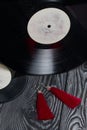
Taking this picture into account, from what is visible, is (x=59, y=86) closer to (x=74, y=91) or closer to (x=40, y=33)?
(x=74, y=91)

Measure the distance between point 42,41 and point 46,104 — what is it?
0.60 feet

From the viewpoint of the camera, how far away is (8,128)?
689 mm

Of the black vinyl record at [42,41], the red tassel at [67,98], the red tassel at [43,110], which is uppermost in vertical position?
the black vinyl record at [42,41]

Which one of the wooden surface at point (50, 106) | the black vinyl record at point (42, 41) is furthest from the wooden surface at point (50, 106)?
the black vinyl record at point (42, 41)

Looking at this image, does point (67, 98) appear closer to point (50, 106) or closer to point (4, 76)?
point (50, 106)

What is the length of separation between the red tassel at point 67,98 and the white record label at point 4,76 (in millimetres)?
119

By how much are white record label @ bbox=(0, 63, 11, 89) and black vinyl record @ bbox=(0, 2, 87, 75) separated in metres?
0.06

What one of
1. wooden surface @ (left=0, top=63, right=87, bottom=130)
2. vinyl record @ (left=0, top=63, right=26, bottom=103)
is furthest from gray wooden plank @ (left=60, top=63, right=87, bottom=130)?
vinyl record @ (left=0, top=63, right=26, bottom=103)

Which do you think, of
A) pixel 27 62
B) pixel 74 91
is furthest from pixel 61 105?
A: pixel 27 62

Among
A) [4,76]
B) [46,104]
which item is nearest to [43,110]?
[46,104]

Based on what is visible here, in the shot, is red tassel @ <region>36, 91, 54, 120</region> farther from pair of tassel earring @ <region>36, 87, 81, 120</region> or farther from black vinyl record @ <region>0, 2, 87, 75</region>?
black vinyl record @ <region>0, 2, 87, 75</region>

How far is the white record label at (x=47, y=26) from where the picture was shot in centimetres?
60

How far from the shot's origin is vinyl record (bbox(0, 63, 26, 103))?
69cm

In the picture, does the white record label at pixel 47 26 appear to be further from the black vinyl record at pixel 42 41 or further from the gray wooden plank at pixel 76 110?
the gray wooden plank at pixel 76 110
